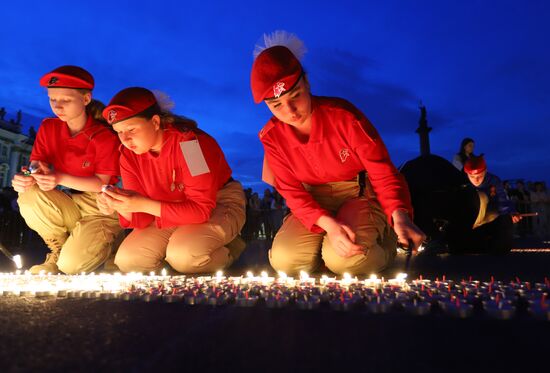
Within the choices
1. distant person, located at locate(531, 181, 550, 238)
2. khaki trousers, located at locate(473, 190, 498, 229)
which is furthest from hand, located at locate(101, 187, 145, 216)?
distant person, located at locate(531, 181, 550, 238)

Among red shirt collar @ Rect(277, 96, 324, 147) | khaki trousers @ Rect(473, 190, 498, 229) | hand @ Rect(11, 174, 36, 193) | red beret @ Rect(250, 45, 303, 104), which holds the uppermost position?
red beret @ Rect(250, 45, 303, 104)

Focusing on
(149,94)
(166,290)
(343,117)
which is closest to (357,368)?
(166,290)

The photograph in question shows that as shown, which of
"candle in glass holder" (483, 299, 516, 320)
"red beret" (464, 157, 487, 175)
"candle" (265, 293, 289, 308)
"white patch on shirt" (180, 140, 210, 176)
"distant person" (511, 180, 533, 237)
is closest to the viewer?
"candle in glass holder" (483, 299, 516, 320)

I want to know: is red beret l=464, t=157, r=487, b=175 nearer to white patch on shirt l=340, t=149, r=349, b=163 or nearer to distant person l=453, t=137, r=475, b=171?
distant person l=453, t=137, r=475, b=171

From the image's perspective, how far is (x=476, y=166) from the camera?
453 centimetres

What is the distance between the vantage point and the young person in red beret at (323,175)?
6.84 feet

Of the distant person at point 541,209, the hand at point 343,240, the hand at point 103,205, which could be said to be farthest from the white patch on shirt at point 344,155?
the distant person at point 541,209

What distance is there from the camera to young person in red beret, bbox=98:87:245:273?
2439mm

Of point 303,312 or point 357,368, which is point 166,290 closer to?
point 303,312

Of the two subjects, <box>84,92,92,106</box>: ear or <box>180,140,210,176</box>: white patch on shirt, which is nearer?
<box>180,140,210,176</box>: white patch on shirt

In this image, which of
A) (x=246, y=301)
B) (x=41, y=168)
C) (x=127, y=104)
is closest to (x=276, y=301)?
(x=246, y=301)

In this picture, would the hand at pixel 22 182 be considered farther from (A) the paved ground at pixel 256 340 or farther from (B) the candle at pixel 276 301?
(B) the candle at pixel 276 301

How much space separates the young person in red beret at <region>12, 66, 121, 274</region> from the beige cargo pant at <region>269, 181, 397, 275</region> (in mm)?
1376

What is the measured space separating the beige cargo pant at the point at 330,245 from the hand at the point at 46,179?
1.60 meters
